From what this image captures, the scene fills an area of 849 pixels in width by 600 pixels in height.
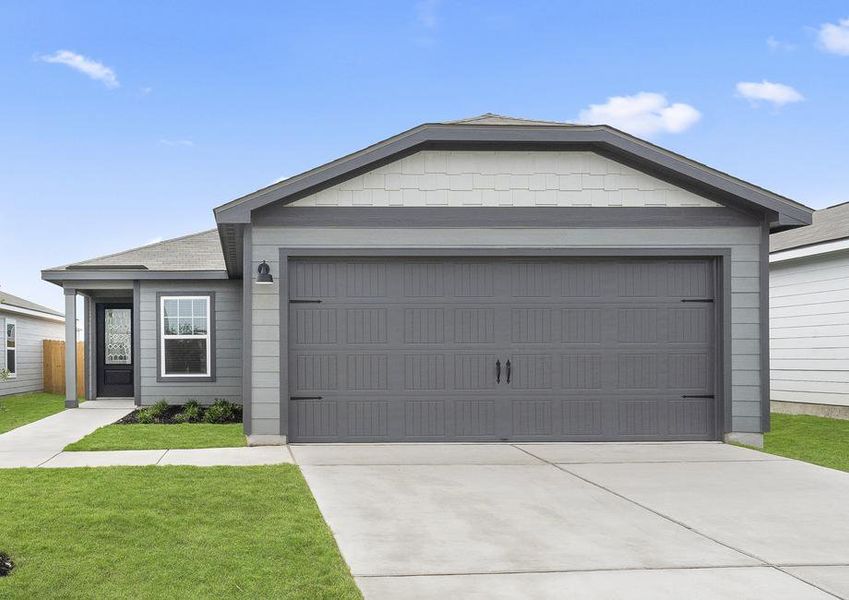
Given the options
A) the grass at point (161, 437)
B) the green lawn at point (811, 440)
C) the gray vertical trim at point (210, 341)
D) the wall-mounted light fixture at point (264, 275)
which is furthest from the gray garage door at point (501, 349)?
the gray vertical trim at point (210, 341)

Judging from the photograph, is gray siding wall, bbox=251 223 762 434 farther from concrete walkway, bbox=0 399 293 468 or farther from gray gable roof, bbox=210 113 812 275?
concrete walkway, bbox=0 399 293 468

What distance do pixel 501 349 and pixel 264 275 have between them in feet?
10.1

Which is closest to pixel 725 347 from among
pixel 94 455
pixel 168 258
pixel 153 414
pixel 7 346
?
pixel 94 455

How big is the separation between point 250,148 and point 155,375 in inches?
638

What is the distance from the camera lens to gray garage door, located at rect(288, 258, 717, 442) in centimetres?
945

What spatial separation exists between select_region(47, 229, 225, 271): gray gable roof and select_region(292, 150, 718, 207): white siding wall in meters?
6.06

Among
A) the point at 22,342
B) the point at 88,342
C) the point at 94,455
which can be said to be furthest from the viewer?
the point at 22,342

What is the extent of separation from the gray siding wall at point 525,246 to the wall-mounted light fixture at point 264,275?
10 centimetres

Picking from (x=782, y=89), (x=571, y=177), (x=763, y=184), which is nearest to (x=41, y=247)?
(x=571, y=177)

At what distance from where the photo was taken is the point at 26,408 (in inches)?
624

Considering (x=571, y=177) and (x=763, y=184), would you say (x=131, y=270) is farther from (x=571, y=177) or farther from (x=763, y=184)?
(x=763, y=184)

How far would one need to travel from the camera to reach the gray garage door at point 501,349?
31.0 ft

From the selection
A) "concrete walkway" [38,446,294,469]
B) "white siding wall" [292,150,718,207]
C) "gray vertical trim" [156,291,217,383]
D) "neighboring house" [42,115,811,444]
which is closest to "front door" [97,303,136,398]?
"gray vertical trim" [156,291,217,383]

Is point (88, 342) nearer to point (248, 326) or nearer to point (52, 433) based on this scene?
point (52, 433)
